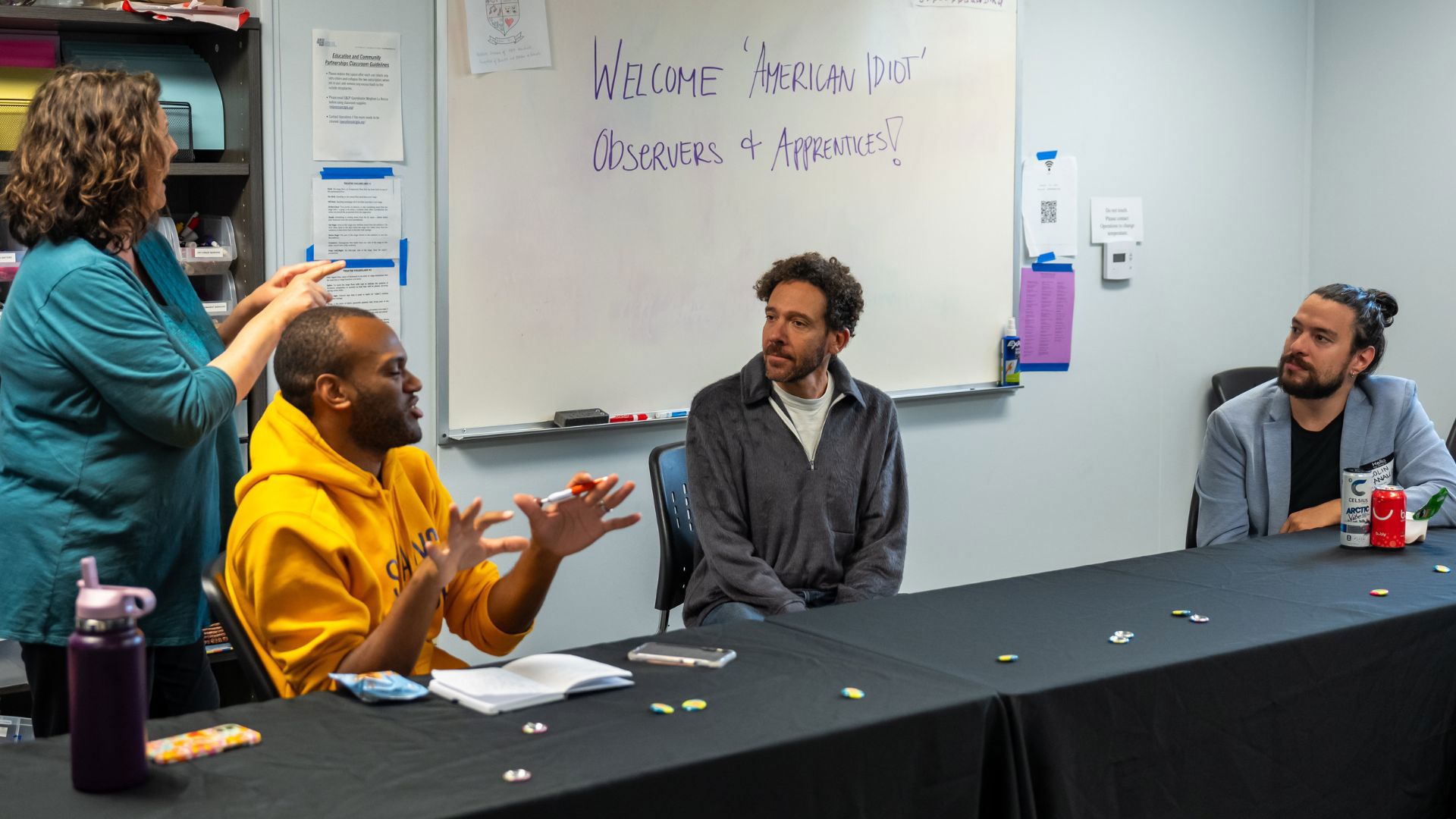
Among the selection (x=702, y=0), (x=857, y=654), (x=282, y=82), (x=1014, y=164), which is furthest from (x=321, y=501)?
(x=1014, y=164)

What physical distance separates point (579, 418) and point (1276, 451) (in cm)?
160

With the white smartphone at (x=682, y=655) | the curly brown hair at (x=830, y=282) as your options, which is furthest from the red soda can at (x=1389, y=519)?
the white smartphone at (x=682, y=655)

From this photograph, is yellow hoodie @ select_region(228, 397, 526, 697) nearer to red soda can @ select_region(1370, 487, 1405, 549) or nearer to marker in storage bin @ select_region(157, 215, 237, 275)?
marker in storage bin @ select_region(157, 215, 237, 275)

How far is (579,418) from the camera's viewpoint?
10.5ft

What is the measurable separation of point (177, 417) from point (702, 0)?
76.0 inches

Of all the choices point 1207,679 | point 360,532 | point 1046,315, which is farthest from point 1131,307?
point 360,532

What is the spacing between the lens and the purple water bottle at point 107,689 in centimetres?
117

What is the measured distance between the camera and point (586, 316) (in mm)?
3223

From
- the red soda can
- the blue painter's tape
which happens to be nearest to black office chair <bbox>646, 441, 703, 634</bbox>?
the blue painter's tape

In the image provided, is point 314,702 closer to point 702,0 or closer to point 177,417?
point 177,417

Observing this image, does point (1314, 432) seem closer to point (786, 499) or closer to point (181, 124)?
point (786, 499)

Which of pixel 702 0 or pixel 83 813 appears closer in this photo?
pixel 83 813

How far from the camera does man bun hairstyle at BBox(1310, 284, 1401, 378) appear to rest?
272cm

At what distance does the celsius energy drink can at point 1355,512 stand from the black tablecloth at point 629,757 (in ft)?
4.05
